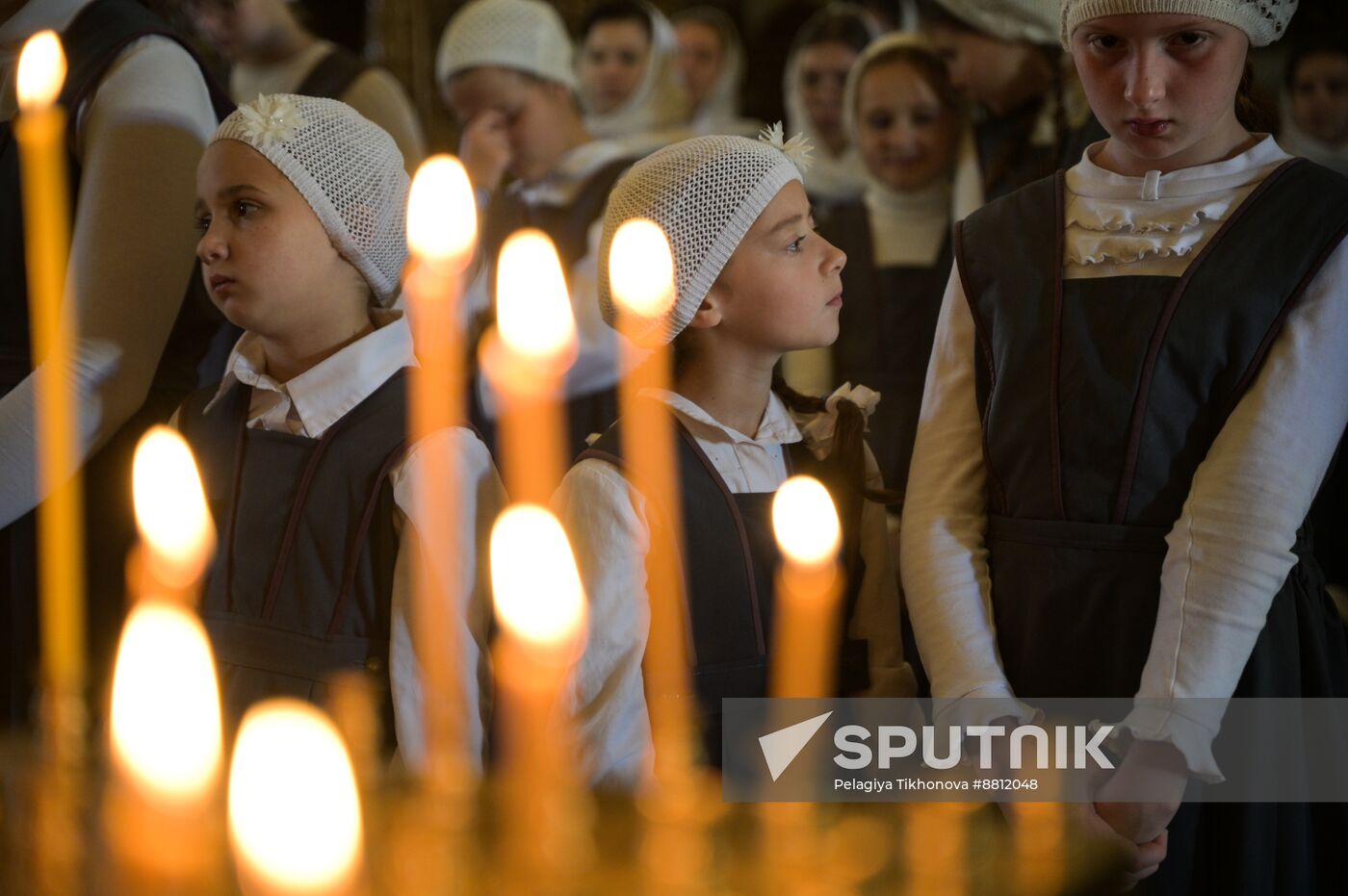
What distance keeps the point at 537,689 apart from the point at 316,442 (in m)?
0.55

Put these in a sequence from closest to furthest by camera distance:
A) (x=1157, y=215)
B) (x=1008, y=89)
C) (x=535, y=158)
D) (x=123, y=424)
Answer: (x=1157, y=215), (x=123, y=424), (x=1008, y=89), (x=535, y=158)

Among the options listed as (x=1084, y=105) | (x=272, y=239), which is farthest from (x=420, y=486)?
(x=1084, y=105)

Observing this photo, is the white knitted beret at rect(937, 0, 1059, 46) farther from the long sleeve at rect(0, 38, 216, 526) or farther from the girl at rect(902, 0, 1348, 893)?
the long sleeve at rect(0, 38, 216, 526)

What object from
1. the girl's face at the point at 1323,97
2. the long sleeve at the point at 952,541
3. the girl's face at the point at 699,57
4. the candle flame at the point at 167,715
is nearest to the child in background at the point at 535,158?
the long sleeve at the point at 952,541

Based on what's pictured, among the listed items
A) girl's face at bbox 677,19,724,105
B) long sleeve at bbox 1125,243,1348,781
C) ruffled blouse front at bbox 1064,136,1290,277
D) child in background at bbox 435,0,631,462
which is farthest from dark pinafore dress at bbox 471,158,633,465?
girl's face at bbox 677,19,724,105

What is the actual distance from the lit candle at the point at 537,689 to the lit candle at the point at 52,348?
0.59 metres

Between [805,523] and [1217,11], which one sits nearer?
[1217,11]

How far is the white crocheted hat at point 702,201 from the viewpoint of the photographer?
1.35 meters

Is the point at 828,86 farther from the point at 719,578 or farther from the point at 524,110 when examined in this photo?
the point at 719,578

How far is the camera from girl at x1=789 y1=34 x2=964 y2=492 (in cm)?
189

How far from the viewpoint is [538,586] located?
104 cm

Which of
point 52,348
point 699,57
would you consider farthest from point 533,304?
point 699,57

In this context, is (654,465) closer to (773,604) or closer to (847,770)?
(773,604)

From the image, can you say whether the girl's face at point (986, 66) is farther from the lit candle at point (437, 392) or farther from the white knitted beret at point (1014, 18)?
the lit candle at point (437, 392)
